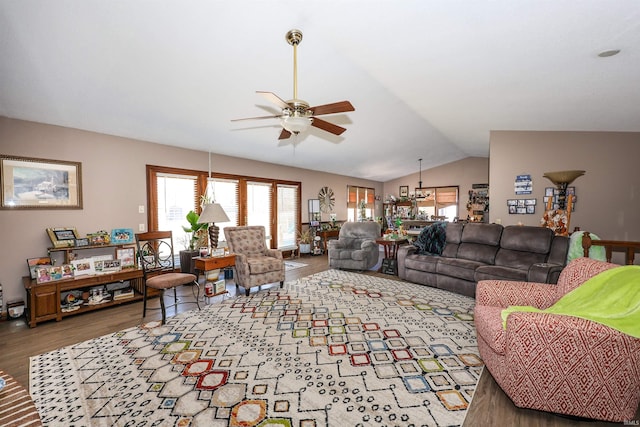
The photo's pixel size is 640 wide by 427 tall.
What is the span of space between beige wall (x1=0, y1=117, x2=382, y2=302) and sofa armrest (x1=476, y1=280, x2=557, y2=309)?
16.7 feet

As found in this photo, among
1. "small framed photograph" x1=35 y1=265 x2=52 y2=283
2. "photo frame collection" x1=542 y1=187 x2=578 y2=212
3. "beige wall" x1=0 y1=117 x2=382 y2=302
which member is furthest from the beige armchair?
"photo frame collection" x1=542 y1=187 x2=578 y2=212

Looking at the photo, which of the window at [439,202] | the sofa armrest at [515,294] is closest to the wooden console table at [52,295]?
the sofa armrest at [515,294]

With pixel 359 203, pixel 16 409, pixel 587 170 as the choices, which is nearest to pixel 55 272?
pixel 16 409

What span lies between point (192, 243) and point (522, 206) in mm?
6372

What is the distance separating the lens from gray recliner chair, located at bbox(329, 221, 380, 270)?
579 cm

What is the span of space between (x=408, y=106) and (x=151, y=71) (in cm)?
384

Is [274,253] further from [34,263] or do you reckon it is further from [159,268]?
[34,263]

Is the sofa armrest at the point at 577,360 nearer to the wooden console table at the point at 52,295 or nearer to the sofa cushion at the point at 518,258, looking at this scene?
the sofa cushion at the point at 518,258

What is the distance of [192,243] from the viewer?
191 inches

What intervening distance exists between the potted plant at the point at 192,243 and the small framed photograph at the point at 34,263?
5.51ft

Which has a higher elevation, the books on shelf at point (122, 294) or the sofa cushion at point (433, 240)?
the sofa cushion at point (433, 240)

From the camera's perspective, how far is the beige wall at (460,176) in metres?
9.67

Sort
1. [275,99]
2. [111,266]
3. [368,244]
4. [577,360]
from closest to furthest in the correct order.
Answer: [577,360], [275,99], [111,266], [368,244]

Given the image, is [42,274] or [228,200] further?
[228,200]
